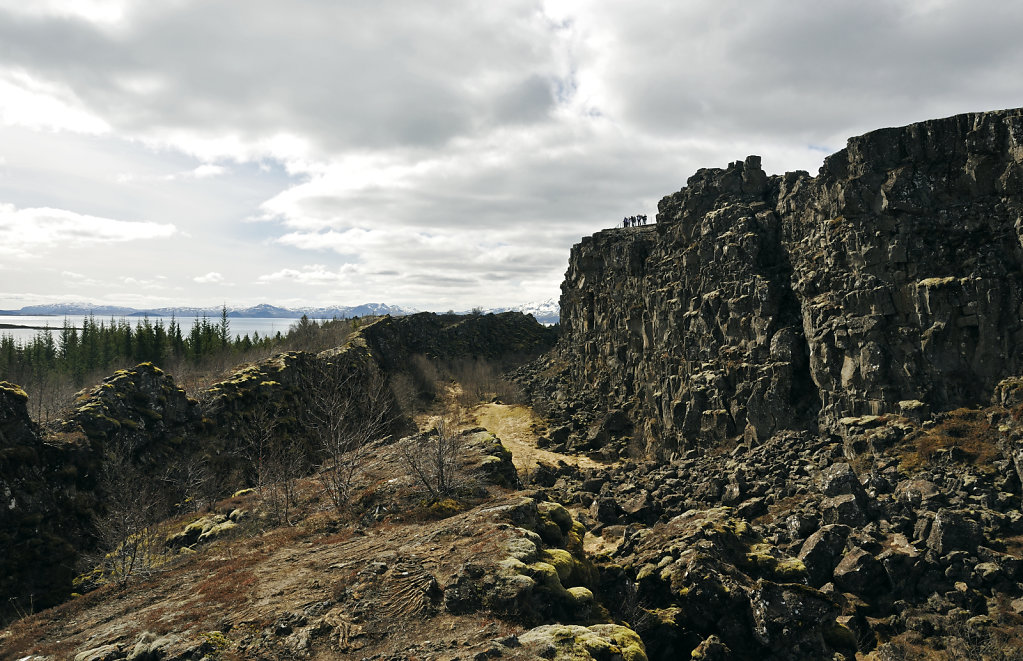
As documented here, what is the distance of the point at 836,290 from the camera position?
1754 inches

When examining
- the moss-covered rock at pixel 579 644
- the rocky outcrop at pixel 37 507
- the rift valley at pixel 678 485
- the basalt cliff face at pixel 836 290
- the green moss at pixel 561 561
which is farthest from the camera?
the basalt cliff face at pixel 836 290

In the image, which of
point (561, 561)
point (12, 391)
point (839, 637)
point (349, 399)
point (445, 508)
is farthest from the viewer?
point (349, 399)

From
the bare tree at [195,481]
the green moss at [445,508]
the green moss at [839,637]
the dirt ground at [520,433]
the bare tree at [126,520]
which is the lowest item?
the dirt ground at [520,433]

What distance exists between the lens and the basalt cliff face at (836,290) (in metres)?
37.2

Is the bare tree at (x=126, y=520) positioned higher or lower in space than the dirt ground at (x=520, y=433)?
higher

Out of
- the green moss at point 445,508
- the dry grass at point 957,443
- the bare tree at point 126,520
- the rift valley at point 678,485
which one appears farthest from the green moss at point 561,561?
the dry grass at point 957,443

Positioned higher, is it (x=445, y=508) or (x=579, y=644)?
(x=579, y=644)

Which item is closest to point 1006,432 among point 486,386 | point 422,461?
point 422,461

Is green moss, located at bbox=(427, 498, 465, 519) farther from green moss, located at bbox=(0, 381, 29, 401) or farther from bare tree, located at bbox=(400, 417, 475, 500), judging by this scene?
green moss, located at bbox=(0, 381, 29, 401)

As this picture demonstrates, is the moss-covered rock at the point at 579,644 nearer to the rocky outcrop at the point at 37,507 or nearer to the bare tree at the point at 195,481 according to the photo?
the rocky outcrop at the point at 37,507

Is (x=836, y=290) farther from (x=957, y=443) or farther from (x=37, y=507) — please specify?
(x=37, y=507)

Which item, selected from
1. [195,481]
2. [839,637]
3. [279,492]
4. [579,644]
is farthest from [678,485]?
[195,481]

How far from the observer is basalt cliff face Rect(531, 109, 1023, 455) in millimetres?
37250

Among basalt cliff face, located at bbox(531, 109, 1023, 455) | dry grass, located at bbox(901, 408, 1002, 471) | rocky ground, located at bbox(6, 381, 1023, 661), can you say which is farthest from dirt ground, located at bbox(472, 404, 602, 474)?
dry grass, located at bbox(901, 408, 1002, 471)
